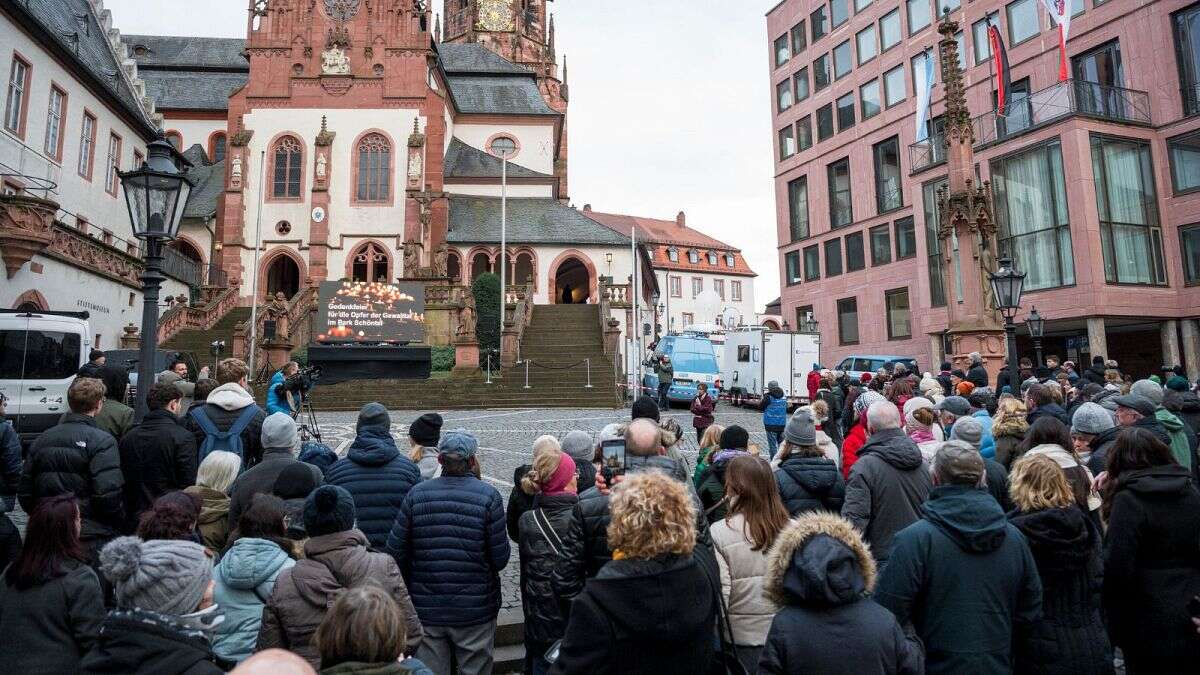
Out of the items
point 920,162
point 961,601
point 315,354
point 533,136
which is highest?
point 533,136

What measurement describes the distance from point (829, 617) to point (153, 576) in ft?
7.87

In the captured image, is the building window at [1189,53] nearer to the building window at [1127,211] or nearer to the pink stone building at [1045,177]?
the pink stone building at [1045,177]

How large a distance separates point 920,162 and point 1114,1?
781cm

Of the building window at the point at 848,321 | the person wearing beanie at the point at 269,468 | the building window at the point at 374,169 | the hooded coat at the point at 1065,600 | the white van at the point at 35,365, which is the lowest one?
the hooded coat at the point at 1065,600

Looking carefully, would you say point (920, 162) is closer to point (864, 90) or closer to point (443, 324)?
point (864, 90)

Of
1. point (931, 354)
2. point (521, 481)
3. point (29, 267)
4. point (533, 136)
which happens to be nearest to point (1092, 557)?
point (521, 481)

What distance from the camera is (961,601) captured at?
9.77ft

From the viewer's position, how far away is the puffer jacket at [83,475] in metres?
4.29

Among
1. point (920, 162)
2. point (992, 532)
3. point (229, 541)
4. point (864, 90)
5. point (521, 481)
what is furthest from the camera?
point (864, 90)

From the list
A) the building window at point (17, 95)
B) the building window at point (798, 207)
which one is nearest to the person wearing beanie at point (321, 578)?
the building window at point (17, 95)

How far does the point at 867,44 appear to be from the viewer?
3538cm

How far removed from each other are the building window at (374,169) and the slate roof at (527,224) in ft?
12.5

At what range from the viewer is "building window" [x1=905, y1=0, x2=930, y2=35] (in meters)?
32.1

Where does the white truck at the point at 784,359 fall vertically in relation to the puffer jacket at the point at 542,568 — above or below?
above
